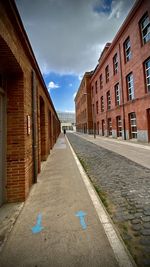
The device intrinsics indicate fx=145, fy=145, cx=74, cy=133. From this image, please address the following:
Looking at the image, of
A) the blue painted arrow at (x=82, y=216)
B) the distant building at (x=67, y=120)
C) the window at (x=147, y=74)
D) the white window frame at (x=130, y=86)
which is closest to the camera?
the blue painted arrow at (x=82, y=216)

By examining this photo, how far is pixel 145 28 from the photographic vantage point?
1351 cm

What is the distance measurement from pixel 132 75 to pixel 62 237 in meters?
17.2

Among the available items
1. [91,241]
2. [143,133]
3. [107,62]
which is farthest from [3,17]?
[107,62]

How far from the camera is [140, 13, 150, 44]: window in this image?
13125mm

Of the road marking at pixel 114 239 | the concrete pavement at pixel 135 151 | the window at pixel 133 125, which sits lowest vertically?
the road marking at pixel 114 239

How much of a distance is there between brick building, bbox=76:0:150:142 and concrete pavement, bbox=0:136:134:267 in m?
12.5

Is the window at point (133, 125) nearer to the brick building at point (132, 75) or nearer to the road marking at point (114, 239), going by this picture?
the brick building at point (132, 75)

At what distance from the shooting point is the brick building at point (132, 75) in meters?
13.5

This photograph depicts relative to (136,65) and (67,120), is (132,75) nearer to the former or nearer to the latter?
(136,65)

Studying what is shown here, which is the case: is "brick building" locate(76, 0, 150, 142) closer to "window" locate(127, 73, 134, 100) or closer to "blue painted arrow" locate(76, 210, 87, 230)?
"window" locate(127, 73, 134, 100)

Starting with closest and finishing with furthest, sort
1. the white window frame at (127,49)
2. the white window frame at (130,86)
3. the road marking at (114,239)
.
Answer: the road marking at (114,239) < the white window frame at (130,86) < the white window frame at (127,49)

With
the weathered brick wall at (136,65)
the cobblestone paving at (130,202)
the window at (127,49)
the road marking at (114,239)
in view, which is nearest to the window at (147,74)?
the weathered brick wall at (136,65)

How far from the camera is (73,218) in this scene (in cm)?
257

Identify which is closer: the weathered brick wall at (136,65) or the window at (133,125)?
the weathered brick wall at (136,65)
